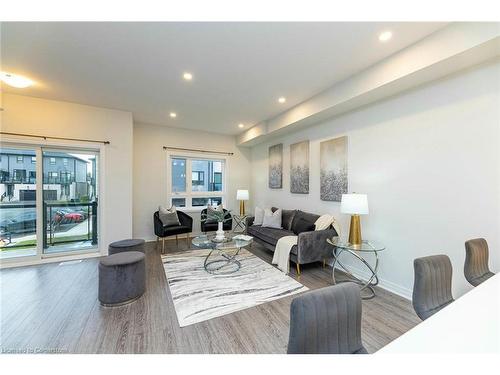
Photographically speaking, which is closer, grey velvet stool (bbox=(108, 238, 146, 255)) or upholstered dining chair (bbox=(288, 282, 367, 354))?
upholstered dining chair (bbox=(288, 282, 367, 354))

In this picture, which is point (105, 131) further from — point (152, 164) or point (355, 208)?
point (355, 208)

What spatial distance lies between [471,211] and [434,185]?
394 millimetres

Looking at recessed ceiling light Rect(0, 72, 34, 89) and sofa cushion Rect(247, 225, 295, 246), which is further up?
recessed ceiling light Rect(0, 72, 34, 89)

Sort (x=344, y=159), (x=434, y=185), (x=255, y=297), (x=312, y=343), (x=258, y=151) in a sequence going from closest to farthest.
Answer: (x=312, y=343)
(x=434, y=185)
(x=255, y=297)
(x=344, y=159)
(x=258, y=151)

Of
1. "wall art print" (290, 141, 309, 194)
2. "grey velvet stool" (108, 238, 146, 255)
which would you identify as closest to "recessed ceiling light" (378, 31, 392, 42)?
"wall art print" (290, 141, 309, 194)

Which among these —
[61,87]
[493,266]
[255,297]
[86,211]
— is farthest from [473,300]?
[86,211]

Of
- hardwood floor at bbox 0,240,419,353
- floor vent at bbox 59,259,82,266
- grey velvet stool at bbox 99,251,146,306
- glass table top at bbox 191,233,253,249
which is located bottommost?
floor vent at bbox 59,259,82,266

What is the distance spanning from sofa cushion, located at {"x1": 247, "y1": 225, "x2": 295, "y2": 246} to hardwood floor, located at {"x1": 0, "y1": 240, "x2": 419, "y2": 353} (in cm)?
111

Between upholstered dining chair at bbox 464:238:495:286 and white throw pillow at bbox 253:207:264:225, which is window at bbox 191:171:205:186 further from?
upholstered dining chair at bbox 464:238:495:286

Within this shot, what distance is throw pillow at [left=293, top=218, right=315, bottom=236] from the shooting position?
3.60 metres

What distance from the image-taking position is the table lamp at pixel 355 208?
2.55 metres

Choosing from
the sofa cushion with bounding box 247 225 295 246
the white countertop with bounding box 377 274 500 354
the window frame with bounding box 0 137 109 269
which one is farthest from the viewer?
the sofa cushion with bounding box 247 225 295 246
